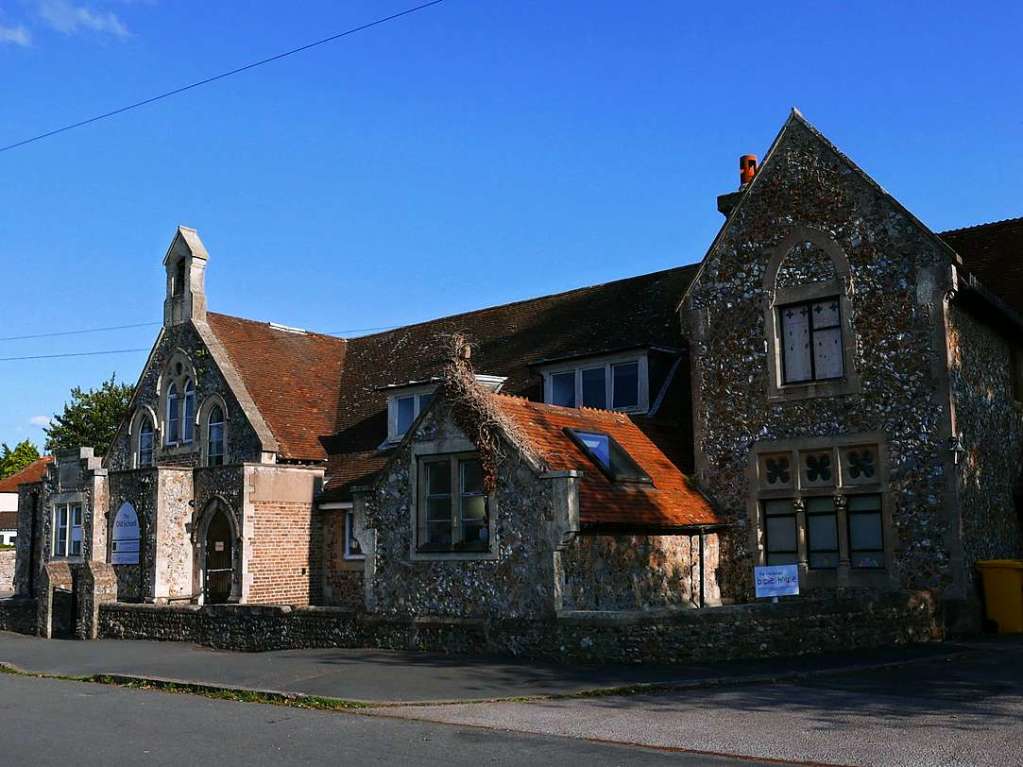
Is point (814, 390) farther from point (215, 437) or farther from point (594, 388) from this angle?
point (215, 437)

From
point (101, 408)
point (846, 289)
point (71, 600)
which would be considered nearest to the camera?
point (846, 289)

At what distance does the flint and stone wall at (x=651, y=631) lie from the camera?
14695mm

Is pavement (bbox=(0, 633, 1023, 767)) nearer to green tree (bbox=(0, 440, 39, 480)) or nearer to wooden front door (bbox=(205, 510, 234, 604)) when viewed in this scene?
wooden front door (bbox=(205, 510, 234, 604))

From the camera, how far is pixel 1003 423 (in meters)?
19.9

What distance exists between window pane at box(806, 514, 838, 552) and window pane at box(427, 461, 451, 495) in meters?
6.71

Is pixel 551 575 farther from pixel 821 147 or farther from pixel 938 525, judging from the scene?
pixel 821 147

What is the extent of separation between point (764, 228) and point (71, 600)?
1752cm

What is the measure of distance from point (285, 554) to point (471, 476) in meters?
9.70

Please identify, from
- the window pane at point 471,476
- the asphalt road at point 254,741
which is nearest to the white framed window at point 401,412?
the window pane at point 471,476

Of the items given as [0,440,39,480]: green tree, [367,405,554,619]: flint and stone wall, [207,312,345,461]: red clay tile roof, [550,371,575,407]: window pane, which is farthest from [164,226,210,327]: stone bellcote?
[0,440,39,480]: green tree

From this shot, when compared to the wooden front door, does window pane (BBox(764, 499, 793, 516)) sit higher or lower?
higher

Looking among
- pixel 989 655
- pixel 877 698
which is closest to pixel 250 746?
pixel 877 698

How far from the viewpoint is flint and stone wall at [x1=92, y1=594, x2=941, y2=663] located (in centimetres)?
1470

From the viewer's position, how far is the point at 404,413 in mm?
26766
